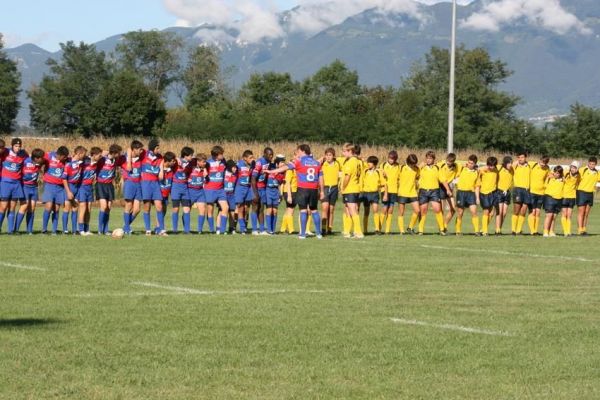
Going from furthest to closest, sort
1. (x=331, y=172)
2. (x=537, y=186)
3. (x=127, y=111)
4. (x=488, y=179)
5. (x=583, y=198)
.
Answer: (x=127, y=111) < (x=583, y=198) < (x=537, y=186) < (x=488, y=179) < (x=331, y=172)

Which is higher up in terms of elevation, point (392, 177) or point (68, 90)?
point (68, 90)

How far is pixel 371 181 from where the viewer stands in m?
27.3

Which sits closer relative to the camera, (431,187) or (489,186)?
(431,187)

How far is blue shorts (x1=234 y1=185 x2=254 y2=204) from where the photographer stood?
26.6 metres

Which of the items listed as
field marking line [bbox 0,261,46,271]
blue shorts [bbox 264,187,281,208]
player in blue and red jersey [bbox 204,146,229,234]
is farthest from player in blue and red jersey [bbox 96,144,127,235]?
field marking line [bbox 0,261,46,271]

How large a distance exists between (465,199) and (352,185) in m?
3.64

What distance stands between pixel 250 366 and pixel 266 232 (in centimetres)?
1724

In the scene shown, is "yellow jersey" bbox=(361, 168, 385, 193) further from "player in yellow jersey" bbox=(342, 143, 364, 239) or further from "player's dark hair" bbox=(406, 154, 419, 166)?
"player in yellow jersey" bbox=(342, 143, 364, 239)

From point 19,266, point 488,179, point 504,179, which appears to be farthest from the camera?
point 504,179

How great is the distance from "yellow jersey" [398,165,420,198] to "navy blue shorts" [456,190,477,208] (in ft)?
3.50

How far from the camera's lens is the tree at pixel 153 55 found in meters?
164

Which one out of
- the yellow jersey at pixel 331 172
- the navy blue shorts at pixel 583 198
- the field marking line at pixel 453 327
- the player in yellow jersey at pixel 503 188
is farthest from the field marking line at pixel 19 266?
the navy blue shorts at pixel 583 198

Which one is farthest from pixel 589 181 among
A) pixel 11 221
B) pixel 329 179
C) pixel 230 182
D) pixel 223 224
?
pixel 11 221

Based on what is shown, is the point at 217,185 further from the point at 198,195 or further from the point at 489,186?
the point at 489,186
